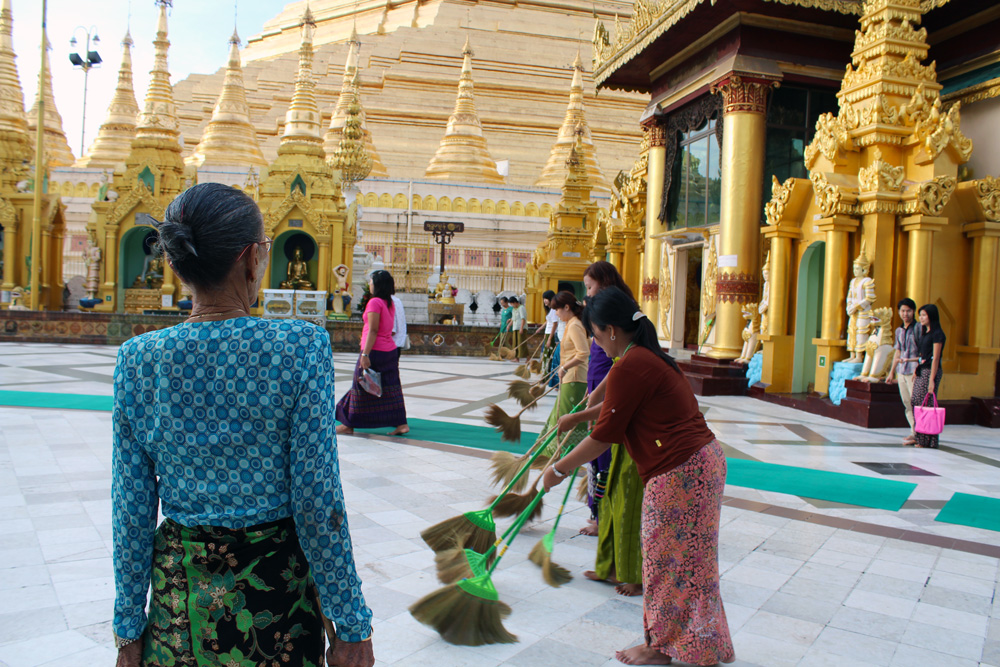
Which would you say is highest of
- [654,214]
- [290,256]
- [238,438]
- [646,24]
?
[646,24]

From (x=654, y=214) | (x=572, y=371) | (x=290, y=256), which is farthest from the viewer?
(x=290, y=256)

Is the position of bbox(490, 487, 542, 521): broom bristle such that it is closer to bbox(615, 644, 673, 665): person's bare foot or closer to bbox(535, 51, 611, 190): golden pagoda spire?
bbox(615, 644, 673, 665): person's bare foot

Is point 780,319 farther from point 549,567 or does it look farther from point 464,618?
point 464,618

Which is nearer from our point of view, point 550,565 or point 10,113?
point 550,565

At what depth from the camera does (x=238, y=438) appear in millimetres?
1586

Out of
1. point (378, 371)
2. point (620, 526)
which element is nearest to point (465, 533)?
point (620, 526)

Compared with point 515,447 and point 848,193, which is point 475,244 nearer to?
point 848,193

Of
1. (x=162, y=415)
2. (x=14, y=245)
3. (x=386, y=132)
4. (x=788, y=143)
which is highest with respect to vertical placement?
(x=386, y=132)

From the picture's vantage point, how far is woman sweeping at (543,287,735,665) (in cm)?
277

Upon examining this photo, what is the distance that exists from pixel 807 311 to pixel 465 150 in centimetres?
2132

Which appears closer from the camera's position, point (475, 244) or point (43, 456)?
point (43, 456)

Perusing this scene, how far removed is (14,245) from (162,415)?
22150mm

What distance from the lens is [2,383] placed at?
9.92m

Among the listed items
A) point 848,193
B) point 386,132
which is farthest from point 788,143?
point 386,132
